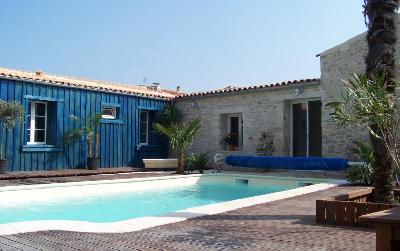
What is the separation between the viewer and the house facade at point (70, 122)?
14.2m

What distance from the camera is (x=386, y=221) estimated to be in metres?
3.39

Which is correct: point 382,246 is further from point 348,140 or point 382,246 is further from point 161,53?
point 161,53

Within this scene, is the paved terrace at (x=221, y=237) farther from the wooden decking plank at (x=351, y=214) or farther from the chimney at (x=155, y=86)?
the chimney at (x=155, y=86)

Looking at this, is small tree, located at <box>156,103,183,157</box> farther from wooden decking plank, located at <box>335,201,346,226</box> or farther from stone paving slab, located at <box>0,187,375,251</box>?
wooden decking plank, located at <box>335,201,346,226</box>

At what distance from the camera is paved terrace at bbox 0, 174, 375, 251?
14.6 ft

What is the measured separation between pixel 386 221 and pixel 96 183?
30.5 feet

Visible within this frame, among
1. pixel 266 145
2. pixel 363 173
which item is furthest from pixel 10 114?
pixel 363 173

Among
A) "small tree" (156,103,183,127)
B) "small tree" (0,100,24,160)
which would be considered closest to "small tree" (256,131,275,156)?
"small tree" (156,103,183,127)

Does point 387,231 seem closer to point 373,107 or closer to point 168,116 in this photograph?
point 373,107

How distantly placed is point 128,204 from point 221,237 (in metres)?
5.33

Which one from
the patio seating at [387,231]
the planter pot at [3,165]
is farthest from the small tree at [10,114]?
the patio seating at [387,231]

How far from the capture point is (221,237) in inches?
193

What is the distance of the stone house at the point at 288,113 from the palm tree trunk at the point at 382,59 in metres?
7.71

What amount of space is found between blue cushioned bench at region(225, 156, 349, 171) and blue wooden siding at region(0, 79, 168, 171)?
177 inches
